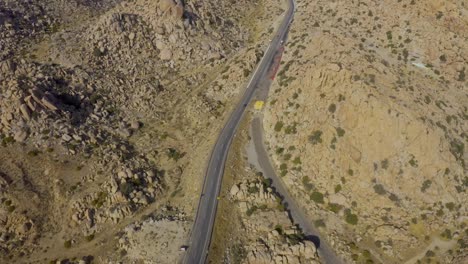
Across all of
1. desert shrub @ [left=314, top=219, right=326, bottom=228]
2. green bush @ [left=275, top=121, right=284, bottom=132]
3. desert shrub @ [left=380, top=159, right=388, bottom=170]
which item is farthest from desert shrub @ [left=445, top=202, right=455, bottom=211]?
green bush @ [left=275, top=121, right=284, bottom=132]

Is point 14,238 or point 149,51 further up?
point 149,51

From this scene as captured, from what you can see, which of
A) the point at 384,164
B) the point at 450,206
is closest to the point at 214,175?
the point at 384,164

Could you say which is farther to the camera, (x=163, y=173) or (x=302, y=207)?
(x=163, y=173)

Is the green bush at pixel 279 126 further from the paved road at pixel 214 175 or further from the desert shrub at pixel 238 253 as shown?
the desert shrub at pixel 238 253

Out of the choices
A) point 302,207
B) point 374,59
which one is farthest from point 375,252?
point 374,59

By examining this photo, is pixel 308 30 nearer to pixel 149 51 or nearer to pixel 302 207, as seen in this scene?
pixel 149 51

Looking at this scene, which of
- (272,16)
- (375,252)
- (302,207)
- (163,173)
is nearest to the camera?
(375,252)

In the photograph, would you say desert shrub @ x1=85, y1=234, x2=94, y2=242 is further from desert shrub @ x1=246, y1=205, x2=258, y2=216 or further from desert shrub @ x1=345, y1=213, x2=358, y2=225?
desert shrub @ x1=345, y1=213, x2=358, y2=225

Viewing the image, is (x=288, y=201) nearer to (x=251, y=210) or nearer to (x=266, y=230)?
(x=251, y=210)
